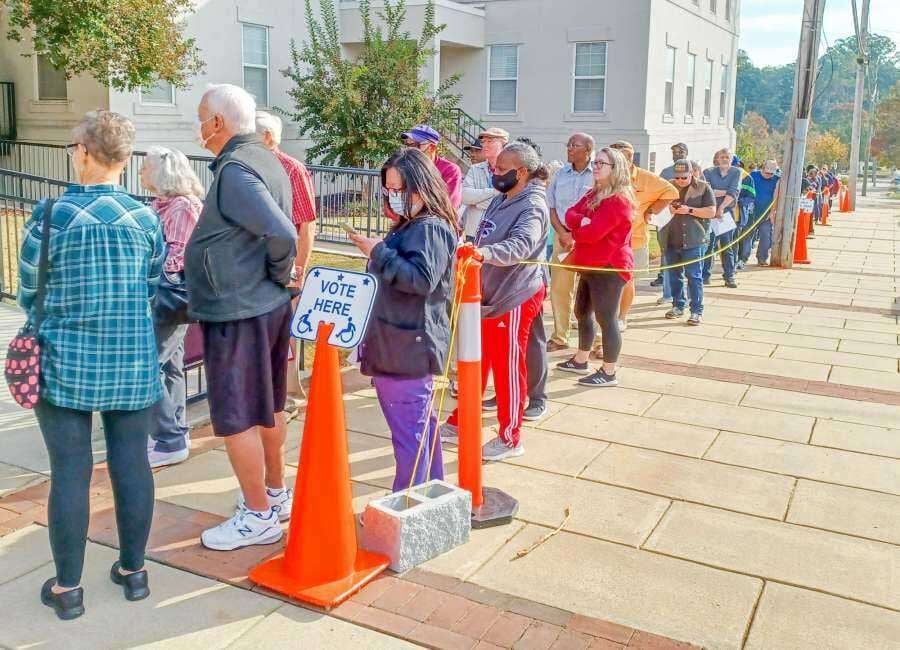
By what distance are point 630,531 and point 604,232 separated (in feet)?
9.63

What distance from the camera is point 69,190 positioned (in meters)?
3.48

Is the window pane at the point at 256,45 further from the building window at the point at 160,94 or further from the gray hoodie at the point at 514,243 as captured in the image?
the gray hoodie at the point at 514,243

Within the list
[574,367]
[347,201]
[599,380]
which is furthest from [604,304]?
[347,201]

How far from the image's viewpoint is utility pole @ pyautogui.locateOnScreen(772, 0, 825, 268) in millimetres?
14883

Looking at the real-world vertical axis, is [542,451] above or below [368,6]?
below

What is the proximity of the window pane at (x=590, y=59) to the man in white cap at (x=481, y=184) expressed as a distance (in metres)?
15.3

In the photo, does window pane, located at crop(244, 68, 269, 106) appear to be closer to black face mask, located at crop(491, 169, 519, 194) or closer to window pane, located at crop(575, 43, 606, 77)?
window pane, located at crop(575, 43, 606, 77)

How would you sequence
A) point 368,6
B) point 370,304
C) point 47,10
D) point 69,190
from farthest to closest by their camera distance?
point 368,6, point 47,10, point 370,304, point 69,190

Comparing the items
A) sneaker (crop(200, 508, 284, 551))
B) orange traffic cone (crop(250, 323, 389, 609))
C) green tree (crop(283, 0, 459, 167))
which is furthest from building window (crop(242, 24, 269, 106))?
orange traffic cone (crop(250, 323, 389, 609))

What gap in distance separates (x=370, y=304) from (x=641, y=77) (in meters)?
19.0

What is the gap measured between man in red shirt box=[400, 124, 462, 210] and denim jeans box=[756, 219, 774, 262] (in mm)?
10261

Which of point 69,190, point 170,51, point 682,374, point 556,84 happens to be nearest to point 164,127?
point 170,51

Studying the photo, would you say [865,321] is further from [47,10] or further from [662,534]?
[47,10]

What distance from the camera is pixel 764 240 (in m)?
15.9
